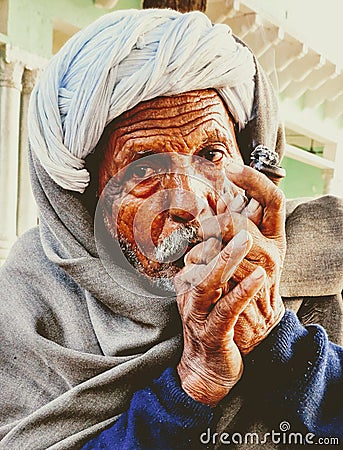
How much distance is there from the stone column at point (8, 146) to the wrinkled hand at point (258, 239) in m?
2.01

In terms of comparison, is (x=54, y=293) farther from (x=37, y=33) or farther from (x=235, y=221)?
(x=37, y=33)

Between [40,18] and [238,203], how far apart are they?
215 centimetres

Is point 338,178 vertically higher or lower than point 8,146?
higher

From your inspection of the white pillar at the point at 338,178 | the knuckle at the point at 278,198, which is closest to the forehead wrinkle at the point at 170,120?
the knuckle at the point at 278,198

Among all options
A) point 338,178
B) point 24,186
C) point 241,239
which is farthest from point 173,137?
point 24,186

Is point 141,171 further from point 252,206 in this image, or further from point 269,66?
point 269,66

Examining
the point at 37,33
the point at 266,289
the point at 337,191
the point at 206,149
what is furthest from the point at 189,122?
the point at 37,33

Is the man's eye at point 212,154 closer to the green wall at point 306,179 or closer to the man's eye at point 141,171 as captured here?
the man's eye at point 141,171

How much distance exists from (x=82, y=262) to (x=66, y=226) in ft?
0.14

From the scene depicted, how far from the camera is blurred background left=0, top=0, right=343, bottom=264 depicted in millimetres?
1540

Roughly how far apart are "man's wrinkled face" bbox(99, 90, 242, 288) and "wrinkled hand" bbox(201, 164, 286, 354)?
2 centimetres

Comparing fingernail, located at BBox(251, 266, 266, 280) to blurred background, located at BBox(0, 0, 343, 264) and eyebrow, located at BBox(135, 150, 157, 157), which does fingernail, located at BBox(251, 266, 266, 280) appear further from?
blurred background, located at BBox(0, 0, 343, 264)

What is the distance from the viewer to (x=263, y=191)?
0.52 m

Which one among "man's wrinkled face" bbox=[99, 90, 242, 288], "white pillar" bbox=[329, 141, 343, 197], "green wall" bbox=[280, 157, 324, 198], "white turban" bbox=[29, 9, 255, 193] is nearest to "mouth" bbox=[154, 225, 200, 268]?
"man's wrinkled face" bbox=[99, 90, 242, 288]
